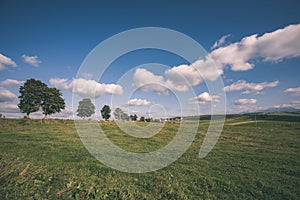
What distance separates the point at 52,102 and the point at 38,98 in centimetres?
386

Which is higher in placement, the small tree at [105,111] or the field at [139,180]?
the small tree at [105,111]

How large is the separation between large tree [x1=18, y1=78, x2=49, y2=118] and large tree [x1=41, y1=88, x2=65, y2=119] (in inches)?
50.1

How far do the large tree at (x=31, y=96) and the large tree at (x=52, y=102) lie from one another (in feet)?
4.18

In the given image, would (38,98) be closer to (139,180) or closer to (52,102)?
(52,102)

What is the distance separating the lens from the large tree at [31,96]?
4981cm

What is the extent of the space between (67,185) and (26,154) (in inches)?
244

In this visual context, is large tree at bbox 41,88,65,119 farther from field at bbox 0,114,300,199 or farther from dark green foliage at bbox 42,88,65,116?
field at bbox 0,114,300,199

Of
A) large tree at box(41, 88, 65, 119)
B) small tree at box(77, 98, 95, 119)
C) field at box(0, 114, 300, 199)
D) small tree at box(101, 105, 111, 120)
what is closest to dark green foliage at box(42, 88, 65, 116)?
large tree at box(41, 88, 65, 119)

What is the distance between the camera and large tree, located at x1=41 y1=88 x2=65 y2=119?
2128 inches

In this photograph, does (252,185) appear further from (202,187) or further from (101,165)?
(101,165)

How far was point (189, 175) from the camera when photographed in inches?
356

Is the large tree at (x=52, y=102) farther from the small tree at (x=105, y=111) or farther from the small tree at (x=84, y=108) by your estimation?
the small tree at (x=105, y=111)

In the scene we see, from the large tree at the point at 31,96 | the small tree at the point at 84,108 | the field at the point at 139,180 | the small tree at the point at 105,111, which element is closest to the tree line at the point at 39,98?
the large tree at the point at 31,96

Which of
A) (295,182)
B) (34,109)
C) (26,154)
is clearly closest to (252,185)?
(295,182)
